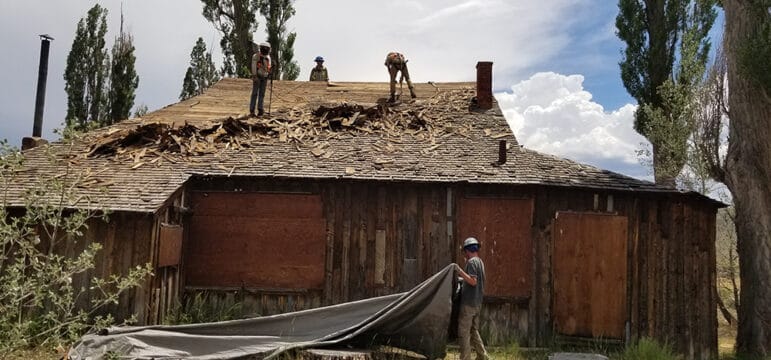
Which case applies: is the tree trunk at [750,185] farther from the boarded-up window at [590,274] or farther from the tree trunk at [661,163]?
the tree trunk at [661,163]

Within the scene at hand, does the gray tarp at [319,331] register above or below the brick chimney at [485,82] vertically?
below

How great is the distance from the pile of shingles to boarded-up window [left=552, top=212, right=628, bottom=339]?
3.74 metres

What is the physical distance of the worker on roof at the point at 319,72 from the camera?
21720 millimetres

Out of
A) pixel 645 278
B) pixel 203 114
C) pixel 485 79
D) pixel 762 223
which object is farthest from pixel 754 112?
pixel 203 114

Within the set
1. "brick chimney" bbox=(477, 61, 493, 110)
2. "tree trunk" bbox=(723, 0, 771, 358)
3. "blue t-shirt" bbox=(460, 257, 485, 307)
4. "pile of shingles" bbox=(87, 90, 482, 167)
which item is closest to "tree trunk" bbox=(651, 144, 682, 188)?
"tree trunk" bbox=(723, 0, 771, 358)

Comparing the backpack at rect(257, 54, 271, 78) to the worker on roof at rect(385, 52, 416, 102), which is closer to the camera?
the backpack at rect(257, 54, 271, 78)

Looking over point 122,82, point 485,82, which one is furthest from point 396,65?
point 122,82


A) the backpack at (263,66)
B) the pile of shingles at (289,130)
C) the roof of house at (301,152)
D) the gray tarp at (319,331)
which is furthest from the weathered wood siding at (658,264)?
the backpack at (263,66)

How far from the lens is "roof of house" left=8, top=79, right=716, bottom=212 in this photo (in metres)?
11.7

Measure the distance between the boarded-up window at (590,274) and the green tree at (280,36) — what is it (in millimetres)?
18572

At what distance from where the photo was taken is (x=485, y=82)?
16719mm

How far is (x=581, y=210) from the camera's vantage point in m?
12.1

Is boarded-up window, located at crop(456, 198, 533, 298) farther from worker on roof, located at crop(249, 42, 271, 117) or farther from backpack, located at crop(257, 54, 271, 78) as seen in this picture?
backpack, located at crop(257, 54, 271, 78)

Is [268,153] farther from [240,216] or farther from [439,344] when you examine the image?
[439,344]
